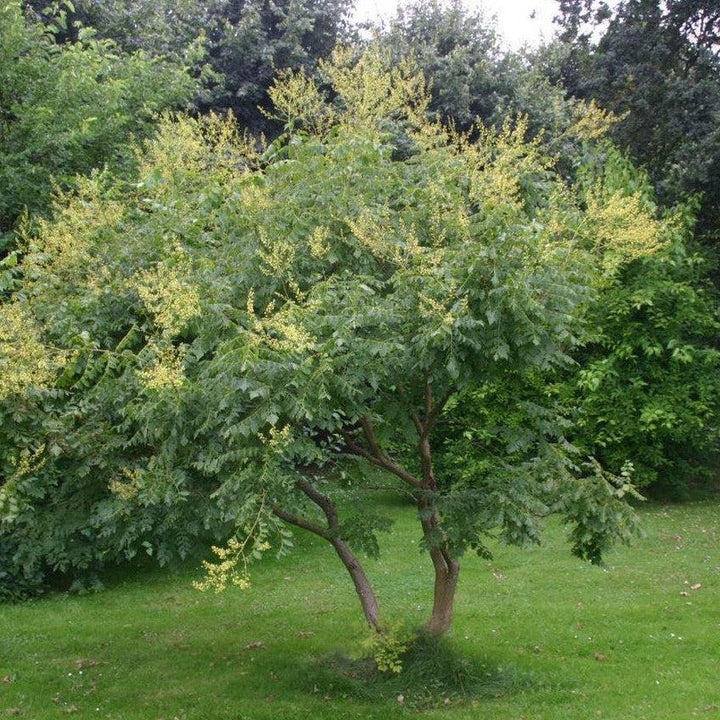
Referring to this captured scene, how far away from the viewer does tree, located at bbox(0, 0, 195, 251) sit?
978cm

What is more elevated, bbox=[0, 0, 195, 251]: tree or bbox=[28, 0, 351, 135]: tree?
bbox=[28, 0, 351, 135]: tree

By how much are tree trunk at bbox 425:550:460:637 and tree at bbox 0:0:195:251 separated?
5721mm

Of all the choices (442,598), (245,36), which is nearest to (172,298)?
(442,598)

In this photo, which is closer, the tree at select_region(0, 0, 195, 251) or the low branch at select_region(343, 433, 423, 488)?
the low branch at select_region(343, 433, 423, 488)

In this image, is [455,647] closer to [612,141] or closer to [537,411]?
[537,411]

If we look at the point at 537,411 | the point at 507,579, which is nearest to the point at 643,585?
the point at 507,579

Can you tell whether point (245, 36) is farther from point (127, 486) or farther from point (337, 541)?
point (127, 486)

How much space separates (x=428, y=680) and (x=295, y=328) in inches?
130

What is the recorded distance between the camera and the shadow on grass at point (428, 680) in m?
6.33

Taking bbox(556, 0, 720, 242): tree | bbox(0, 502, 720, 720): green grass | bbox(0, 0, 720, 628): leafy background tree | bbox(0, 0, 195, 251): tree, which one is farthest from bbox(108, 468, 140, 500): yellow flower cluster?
bbox(556, 0, 720, 242): tree

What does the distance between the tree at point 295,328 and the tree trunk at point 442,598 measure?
0.06 ft

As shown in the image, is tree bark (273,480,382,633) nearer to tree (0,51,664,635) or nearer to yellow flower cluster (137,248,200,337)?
tree (0,51,664,635)

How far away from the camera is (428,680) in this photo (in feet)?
21.2

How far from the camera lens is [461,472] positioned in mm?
12234
